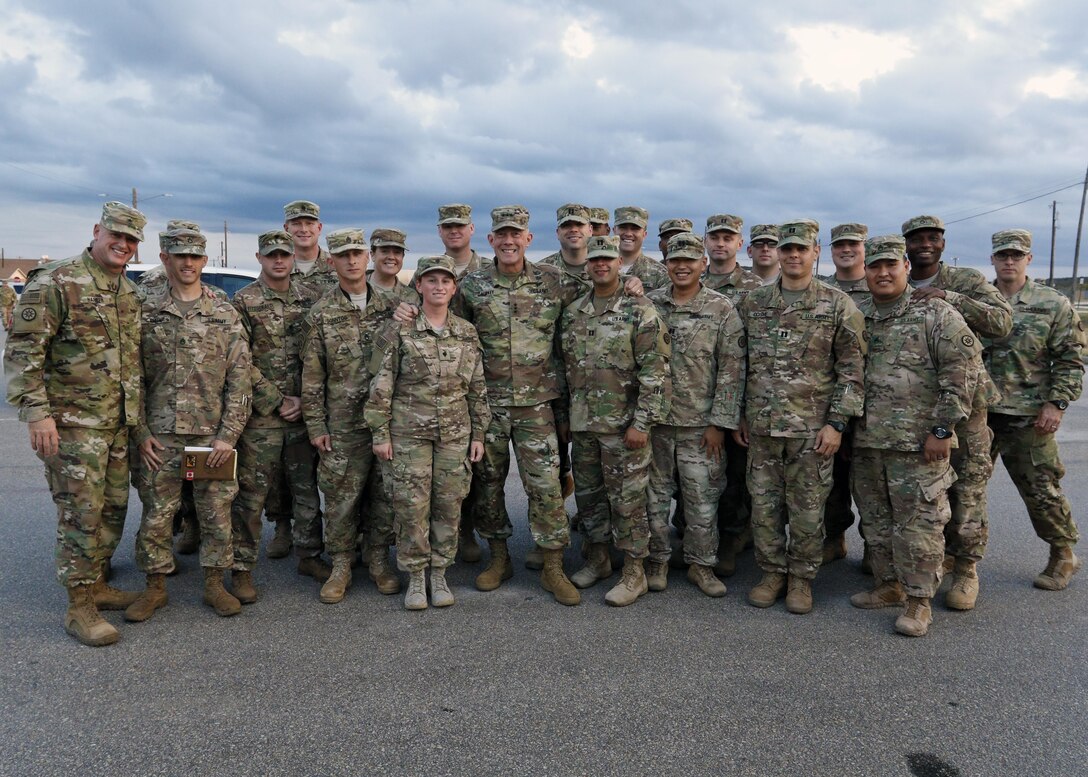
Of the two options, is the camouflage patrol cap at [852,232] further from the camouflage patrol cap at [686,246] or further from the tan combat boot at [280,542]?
the tan combat boot at [280,542]

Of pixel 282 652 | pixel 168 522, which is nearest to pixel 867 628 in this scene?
Answer: pixel 282 652

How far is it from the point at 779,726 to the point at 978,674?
1.12 m

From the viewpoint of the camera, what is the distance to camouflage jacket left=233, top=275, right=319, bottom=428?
14.0 feet

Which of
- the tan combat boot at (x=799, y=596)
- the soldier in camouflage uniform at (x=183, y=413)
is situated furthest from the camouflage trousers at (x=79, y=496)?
the tan combat boot at (x=799, y=596)

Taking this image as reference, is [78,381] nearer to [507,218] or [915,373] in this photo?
[507,218]

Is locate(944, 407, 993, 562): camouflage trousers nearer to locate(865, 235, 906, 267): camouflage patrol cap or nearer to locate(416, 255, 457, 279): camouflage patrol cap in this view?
locate(865, 235, 906, 267): camouflage patrol cap

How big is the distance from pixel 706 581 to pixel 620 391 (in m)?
1.21

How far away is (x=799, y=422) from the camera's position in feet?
13.0

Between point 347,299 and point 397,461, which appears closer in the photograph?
point 397,461

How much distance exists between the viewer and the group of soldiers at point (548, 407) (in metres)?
Result: 3.73

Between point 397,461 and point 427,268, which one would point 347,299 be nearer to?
point 427,268

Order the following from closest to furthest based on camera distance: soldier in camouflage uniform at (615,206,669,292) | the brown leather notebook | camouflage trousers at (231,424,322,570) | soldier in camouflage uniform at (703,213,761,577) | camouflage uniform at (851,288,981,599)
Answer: camouflage uniform at (851,288,981,599) < the brown leather notebook < camouflage trousers at (231,424,322,570) < soldier in camouflage uniform at (703,213,761,577) < soldier in camouflage uniform at (615,206,669,292)

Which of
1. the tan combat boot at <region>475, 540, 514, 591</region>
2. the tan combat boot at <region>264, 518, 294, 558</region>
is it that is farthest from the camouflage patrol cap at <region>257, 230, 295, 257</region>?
the tan combat boot at <region>475, 540, 514, 591</region>

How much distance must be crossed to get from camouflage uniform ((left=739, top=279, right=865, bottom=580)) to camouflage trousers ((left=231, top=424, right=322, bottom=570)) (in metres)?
2.62
